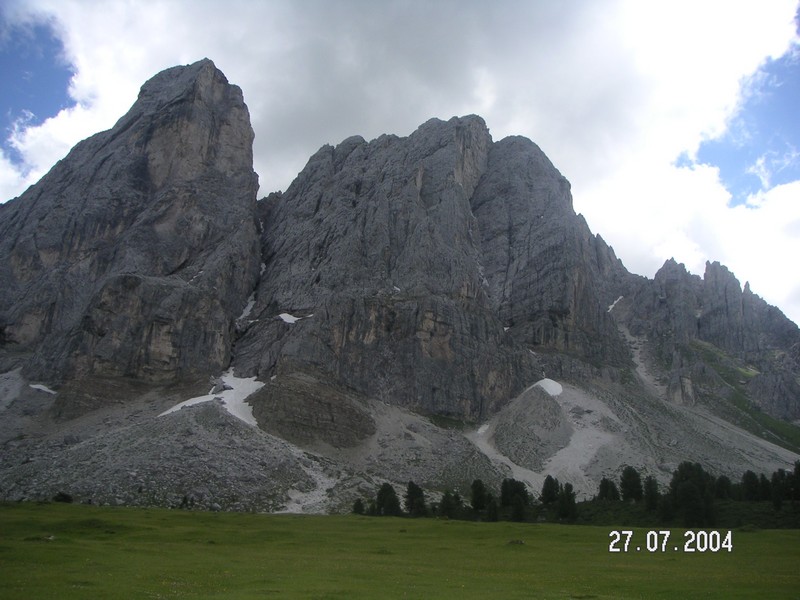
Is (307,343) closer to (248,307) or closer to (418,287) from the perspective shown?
(418,287)

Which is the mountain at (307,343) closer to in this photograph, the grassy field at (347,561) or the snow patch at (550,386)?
the snow patch at (550,386)

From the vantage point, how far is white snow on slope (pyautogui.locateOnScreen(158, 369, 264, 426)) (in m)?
118

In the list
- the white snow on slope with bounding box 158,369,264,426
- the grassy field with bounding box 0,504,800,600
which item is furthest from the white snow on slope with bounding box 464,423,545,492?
the grassy field with bounding box 0,504,800,600

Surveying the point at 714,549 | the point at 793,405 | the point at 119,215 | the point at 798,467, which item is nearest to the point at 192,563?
the point at 714,549

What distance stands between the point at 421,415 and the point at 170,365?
174 feet

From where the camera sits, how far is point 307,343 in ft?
447

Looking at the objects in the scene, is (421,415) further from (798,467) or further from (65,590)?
(65,590)

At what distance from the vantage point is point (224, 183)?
598 ft

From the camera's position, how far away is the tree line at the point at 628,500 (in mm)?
72250

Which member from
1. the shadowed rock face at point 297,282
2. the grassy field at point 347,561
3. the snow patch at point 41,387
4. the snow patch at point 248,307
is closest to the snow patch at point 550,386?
the shadowed rock face at point 297,282

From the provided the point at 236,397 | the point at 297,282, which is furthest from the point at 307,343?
the point at 297,282

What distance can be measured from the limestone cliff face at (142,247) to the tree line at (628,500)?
6931cm
